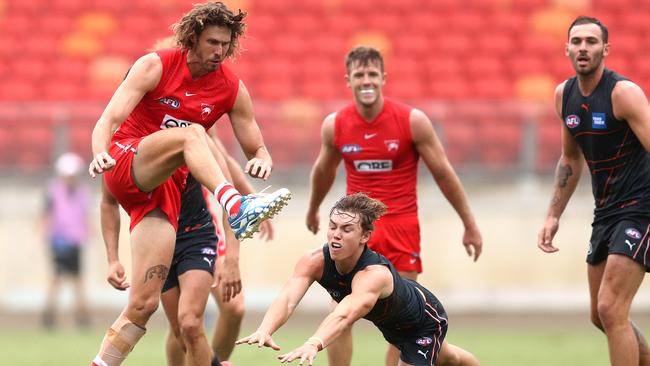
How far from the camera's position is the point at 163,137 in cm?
757

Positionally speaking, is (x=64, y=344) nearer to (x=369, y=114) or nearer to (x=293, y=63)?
(x=369, y=114)

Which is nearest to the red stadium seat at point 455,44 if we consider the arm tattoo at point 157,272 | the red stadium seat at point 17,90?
the red stadium seat at point 17,90

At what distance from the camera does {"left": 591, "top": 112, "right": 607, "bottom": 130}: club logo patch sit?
831cm

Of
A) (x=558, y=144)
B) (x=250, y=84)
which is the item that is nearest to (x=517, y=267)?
(x=558, y=144)

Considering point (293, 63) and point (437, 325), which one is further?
point (293, 63)

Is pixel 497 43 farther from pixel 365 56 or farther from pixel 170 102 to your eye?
pixel 170 102

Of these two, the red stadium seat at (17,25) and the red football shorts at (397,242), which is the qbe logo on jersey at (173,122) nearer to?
the red football shorts at (397,242)

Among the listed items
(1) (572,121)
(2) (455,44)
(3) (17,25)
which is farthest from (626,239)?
(3) (17,25)

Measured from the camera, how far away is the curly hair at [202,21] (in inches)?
307

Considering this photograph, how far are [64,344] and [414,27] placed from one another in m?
9.45

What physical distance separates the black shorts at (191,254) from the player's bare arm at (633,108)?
2988 millimetres

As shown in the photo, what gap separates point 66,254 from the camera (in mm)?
15781

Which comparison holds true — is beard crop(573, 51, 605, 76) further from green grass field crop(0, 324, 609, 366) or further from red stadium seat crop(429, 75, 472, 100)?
red stadium seat crop(429, 75, 472, 100)

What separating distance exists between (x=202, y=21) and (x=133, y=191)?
1.20 m
